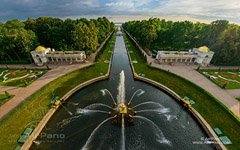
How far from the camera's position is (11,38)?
5631 centimetres

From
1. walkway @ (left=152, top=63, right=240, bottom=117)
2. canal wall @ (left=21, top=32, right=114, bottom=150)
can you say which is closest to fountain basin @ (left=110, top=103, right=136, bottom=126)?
canal wall @ (left=21, top=32, right=114, bottom=150)

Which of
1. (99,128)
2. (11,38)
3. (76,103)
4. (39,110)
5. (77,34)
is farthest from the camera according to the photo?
(77,34)

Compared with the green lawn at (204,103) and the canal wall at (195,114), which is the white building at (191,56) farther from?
the canal wall at (195,114)

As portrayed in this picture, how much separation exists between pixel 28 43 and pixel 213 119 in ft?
224

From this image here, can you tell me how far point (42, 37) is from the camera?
70625 millimetres

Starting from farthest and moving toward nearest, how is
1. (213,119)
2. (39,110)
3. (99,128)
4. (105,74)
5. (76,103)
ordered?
1. (105,74)
2. (76,103)
3. (39,110)
4. (213,119)
5. (99,128)

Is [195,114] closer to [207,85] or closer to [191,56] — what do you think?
[207,85]

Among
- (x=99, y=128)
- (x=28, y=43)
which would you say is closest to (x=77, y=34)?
(x=28, y=43)

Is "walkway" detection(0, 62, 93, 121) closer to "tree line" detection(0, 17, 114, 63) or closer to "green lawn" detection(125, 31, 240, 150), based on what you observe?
"tree line" detection(0, 17, 114, 63)

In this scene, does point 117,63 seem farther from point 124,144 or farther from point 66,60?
point 124,144

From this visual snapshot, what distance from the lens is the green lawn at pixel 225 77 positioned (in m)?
44.0

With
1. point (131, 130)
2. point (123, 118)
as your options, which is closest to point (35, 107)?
point (123, 118)

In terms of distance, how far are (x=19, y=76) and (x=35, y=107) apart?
75.3ft

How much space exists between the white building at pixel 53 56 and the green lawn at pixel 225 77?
49450 mm
